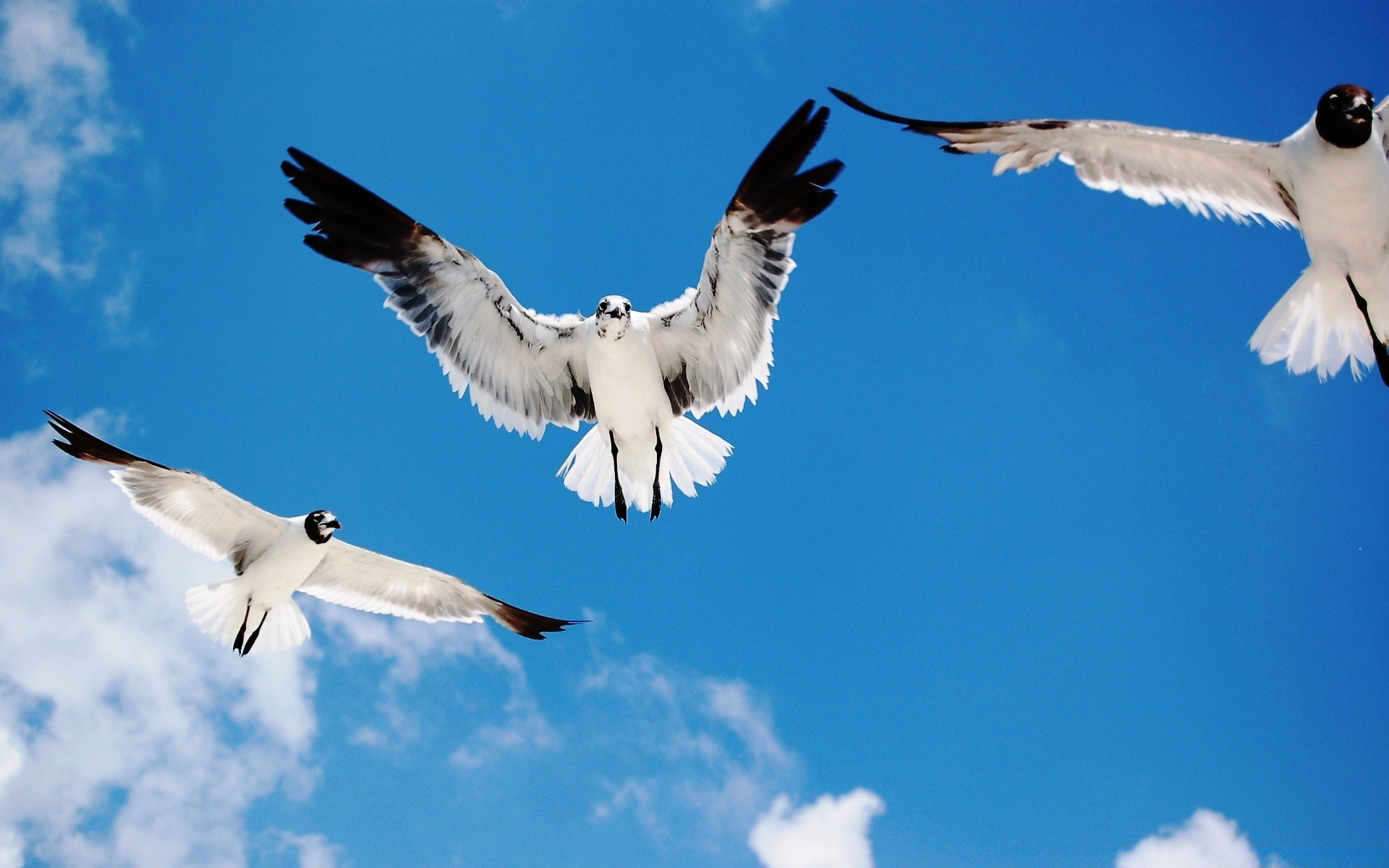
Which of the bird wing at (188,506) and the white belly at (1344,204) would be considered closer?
the white belly at (1344,204)

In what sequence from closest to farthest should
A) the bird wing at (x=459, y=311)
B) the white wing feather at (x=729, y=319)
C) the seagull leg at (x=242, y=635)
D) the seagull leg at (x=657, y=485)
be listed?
the white wing feather at (x=729, y=319)
the bird wing at (x=459, y=311)
the seagull leg at (x=657, y=485)
the seagull leg at (x=242, y=635)

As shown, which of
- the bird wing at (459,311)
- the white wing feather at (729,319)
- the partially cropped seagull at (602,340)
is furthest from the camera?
the bird wing at (459,311)

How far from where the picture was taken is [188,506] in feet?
24.8

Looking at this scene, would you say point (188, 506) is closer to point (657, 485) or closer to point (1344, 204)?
point (657, 485)

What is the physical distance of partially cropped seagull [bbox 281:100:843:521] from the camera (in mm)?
5582

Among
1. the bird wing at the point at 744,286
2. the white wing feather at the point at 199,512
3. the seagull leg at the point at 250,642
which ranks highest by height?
the bird wing at the point at 744,286

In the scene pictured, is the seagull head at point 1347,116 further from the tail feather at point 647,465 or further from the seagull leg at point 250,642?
the seagull leg at point 250,642

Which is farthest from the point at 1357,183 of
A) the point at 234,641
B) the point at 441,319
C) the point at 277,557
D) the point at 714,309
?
the point at 234,641

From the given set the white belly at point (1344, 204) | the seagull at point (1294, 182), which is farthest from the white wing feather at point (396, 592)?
the white belly at point (1344, 204)

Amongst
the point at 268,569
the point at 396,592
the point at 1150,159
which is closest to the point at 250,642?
the point at 268,569

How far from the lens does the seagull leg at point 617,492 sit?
6.34 m

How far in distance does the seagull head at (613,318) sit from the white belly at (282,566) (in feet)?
9.73

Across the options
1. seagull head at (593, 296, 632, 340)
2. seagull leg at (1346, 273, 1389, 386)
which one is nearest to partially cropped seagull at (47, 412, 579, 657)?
seagull head at (593, 296, 632, 340)

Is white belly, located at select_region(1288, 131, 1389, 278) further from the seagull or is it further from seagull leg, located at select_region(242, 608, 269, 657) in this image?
seagull leg, located at select_region(242, 608, 269, 657)
